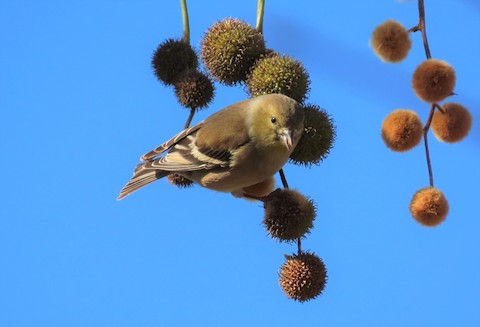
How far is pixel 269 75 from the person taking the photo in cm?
328

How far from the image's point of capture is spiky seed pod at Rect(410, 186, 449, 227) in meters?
2.74

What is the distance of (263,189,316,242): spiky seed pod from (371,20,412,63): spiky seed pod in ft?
2.68

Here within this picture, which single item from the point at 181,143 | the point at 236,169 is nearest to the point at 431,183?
the point at 236,169

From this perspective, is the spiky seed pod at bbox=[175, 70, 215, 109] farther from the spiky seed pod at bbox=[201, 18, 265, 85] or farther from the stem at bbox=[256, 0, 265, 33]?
the stem at bbox=[256, 0, 265, 33]

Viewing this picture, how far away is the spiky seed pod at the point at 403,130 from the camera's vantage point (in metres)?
2.84

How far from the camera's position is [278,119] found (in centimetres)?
337

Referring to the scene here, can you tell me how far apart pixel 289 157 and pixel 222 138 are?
46 centimetres

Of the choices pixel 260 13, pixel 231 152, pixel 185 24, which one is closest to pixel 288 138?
pixel 231 152

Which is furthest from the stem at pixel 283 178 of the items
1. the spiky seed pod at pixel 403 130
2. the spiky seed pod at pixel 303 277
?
the spiky seed pod at pixel 403 130

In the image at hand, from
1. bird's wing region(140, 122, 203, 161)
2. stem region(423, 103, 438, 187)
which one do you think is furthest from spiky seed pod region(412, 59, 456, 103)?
bird's wing region(140, 122, 203, 161)

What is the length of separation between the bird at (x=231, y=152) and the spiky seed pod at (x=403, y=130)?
57 centimetres

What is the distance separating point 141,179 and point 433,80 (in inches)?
72.7

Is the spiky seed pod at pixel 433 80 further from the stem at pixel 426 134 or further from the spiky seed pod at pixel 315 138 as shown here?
the spiky seed pod at pixel 315 138

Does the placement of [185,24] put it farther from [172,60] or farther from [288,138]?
[288,138]
